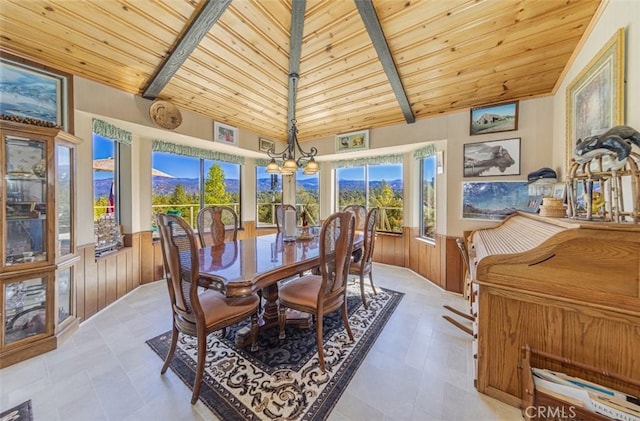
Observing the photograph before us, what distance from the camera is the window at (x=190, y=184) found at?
3.68m

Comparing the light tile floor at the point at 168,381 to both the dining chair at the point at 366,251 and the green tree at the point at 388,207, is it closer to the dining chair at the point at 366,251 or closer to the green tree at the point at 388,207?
the dining chair at the point at 366,251

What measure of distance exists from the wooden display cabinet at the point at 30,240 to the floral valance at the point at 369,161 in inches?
156

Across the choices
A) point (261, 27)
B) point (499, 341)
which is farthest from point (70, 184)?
point (499, 341)

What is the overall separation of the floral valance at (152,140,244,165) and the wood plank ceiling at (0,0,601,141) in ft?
2.49

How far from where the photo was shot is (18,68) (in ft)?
6.43

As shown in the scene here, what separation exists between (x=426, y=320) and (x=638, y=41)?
2.51 metres

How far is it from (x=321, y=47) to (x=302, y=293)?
105 inches

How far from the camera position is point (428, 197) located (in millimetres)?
3953

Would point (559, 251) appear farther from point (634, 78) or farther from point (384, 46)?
point (384, 46)

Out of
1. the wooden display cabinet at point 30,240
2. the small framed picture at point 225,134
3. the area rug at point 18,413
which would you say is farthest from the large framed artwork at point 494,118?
the area rug at point 18,413

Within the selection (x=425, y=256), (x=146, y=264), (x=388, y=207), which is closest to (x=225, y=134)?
(x=146, y=264)

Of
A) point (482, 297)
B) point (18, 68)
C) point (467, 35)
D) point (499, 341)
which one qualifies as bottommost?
point (499, 341)

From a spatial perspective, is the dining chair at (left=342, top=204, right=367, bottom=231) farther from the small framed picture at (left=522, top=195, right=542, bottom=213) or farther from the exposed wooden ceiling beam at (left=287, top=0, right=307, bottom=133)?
the small framed picture at (left=522, top=195, right=542, bottom=213)

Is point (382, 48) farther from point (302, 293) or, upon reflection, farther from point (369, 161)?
point (302, 293)
